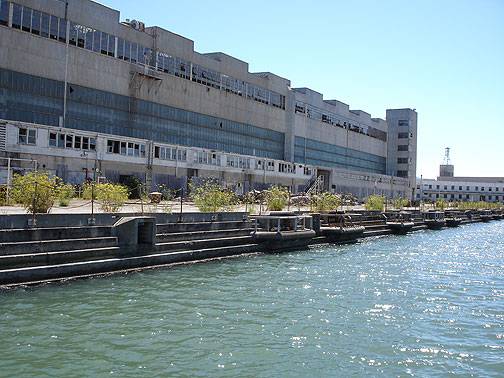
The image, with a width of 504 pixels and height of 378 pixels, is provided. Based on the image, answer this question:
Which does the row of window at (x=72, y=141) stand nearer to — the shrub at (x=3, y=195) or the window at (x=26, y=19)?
the window at (x=26, y=19)

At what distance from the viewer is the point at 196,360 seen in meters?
13.1

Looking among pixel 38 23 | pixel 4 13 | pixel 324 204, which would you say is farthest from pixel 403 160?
pixel 4 13

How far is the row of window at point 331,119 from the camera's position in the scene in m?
97.5

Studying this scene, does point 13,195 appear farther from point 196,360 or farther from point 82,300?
point 196,360

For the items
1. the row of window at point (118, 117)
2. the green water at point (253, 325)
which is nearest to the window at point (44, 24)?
the row of window at point (118, 117)

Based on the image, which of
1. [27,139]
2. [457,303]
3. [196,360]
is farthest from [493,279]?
[27,139]

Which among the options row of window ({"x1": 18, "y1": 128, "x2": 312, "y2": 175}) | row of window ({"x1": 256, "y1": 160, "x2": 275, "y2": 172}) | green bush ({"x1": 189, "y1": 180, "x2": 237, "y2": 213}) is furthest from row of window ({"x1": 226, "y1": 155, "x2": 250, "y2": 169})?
green bush ({"x1": 189, "y1": 180, "x2": 237, "y2": 213})

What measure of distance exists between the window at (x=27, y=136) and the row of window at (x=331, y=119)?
56.2m

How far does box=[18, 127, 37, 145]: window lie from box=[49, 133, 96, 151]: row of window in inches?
63.1

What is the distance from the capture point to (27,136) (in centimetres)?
4484

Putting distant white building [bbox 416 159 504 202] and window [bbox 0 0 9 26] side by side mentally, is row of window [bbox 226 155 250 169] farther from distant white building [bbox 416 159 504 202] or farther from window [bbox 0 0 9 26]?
distant white building [bbox 416 159 504 202]

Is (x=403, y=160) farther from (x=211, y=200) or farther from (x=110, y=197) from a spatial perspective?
(x=110, y=197)

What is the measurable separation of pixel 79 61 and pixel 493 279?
4528 centimetres

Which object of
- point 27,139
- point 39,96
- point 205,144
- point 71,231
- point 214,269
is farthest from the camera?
point 205,144
